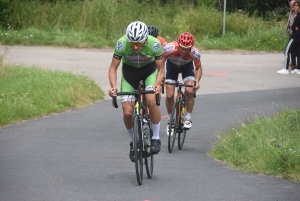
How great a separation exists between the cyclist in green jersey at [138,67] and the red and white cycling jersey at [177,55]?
2.04 m

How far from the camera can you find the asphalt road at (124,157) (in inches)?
340

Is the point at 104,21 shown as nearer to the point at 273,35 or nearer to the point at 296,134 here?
the point at 273,35

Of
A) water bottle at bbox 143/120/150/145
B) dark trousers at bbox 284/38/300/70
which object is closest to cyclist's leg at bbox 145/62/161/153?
water bottle at bbox 143/120/150/145

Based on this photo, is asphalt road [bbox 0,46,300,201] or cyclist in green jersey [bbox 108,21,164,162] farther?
cyclist in green jersey [bbox 108,21,164,162]

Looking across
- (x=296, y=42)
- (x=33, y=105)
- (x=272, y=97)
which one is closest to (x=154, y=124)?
(x=33, y=105)

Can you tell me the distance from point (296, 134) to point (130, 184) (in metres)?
2.77

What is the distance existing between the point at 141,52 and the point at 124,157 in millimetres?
2280

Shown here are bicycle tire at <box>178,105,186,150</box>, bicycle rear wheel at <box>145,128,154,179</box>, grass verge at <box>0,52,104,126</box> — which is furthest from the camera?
grass verge at <box>0,52,104,126</box>

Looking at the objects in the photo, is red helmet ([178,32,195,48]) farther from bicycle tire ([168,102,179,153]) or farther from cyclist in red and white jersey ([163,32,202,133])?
bicycle tire ([168,102,179,153])

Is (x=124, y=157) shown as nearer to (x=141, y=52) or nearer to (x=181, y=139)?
(x=181, y=139)

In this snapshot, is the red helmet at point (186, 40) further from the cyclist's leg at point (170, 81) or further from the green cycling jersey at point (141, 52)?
the green cycling jersey at point (141, 52)

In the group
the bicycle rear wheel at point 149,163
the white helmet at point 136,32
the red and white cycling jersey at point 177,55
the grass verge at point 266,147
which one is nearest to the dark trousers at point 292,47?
the grass verge at point 266,147

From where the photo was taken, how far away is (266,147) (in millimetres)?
10305

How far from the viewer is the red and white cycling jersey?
39.4 ft
